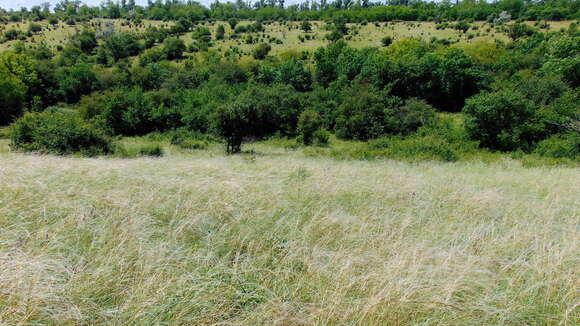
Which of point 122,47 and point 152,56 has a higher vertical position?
point 122,47

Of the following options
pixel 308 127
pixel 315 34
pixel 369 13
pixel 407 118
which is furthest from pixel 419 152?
pixel 369 13

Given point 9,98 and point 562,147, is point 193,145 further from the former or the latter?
point 562,147

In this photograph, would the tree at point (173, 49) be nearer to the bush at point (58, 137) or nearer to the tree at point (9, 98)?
the tree at point (9, 98)

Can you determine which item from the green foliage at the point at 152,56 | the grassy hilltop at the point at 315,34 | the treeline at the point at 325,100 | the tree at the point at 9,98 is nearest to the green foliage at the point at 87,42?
the grassy hilltop at the point at 315,34

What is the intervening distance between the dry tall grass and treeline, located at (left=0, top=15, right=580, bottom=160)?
52.6ft

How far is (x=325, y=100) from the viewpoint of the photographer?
3891cm

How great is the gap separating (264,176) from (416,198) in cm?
247

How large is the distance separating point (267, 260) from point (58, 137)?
19.9 m

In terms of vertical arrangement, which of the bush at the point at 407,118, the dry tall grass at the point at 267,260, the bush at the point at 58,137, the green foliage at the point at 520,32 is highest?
the green foliage at the point at 520,32

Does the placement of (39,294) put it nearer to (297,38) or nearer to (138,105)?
(138,105)

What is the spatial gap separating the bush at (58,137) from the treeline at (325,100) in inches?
2.6

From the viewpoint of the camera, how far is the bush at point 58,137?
54.4 ft

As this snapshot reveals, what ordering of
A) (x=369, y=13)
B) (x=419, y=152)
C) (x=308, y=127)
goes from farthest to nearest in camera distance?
(x=369, y=13)
(x=308, y=127)
(x=419, y=152)

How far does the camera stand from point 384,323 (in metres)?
1.59
